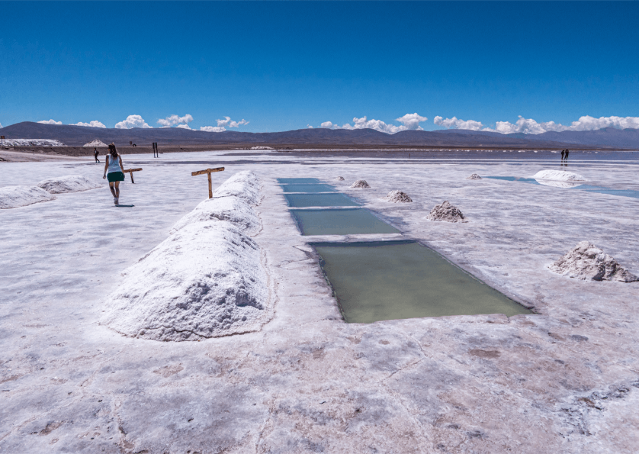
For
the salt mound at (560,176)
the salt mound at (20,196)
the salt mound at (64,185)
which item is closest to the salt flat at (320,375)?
the salt mound at (20,196)

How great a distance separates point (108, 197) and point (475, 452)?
10470 mm

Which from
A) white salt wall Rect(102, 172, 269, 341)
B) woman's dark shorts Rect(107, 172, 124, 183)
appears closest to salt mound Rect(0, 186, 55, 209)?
woman's dark shorts Rect(107, 172, 124, 183)

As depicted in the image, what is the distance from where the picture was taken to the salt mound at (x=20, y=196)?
8234 millimetres

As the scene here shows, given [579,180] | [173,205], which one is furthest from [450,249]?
[579,180]

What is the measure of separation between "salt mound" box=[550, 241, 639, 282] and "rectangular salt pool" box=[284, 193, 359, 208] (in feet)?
17.4

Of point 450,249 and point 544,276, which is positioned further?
point 450,249

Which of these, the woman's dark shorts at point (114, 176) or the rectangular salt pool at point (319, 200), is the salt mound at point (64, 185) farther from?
the rectangular salt pool at point (319, 200)

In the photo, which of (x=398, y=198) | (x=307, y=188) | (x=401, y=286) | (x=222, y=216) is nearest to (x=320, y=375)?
(x=401, y=286)

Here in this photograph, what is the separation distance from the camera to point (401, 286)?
411cm

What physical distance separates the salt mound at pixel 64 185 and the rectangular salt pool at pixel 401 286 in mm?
8938

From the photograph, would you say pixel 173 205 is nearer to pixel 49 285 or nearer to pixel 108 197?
pixel 108 197

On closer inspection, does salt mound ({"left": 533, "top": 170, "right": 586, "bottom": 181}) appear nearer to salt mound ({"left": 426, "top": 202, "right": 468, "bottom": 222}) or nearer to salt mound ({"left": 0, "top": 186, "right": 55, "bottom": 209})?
salt mound ({"left": 426, "top": 202, "right": 468, "bottom": 222})

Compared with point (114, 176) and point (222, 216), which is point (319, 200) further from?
point (114, 176)

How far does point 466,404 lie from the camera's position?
86.8 inches
